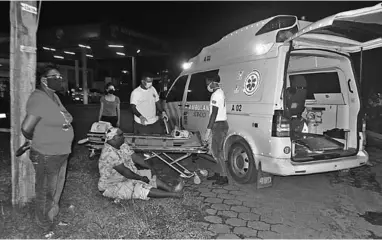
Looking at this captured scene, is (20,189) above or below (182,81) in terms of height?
below

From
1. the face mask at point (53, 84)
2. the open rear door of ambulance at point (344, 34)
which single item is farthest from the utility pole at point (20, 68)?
the open rear door of ambulance at point (344, 34)

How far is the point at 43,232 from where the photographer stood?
313 centimetres

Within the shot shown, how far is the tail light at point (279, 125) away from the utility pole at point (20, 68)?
297 centimetres

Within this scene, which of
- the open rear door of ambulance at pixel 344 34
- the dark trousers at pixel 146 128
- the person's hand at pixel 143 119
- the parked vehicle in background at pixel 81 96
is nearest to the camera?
the open rear door of ambulance at pixel 344 34

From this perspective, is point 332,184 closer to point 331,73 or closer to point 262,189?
point 262,189

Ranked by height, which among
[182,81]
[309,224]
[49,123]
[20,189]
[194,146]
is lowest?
[309,224]

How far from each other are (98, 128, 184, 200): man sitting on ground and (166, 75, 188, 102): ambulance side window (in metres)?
2.70

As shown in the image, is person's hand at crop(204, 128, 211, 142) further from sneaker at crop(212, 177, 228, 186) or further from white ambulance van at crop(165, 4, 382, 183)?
sneaker at crop(212, 177, 228, 186)

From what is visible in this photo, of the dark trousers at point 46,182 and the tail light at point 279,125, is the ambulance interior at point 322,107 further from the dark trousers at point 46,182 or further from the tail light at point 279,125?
the dark trousers at point 46,182

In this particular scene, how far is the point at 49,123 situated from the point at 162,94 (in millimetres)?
4413

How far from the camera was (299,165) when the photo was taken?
13.8 ft

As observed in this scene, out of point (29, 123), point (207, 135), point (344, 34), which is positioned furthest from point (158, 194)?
point (344, 34)

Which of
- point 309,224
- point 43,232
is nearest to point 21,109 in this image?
point 43,232

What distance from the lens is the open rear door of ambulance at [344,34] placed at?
369cm
